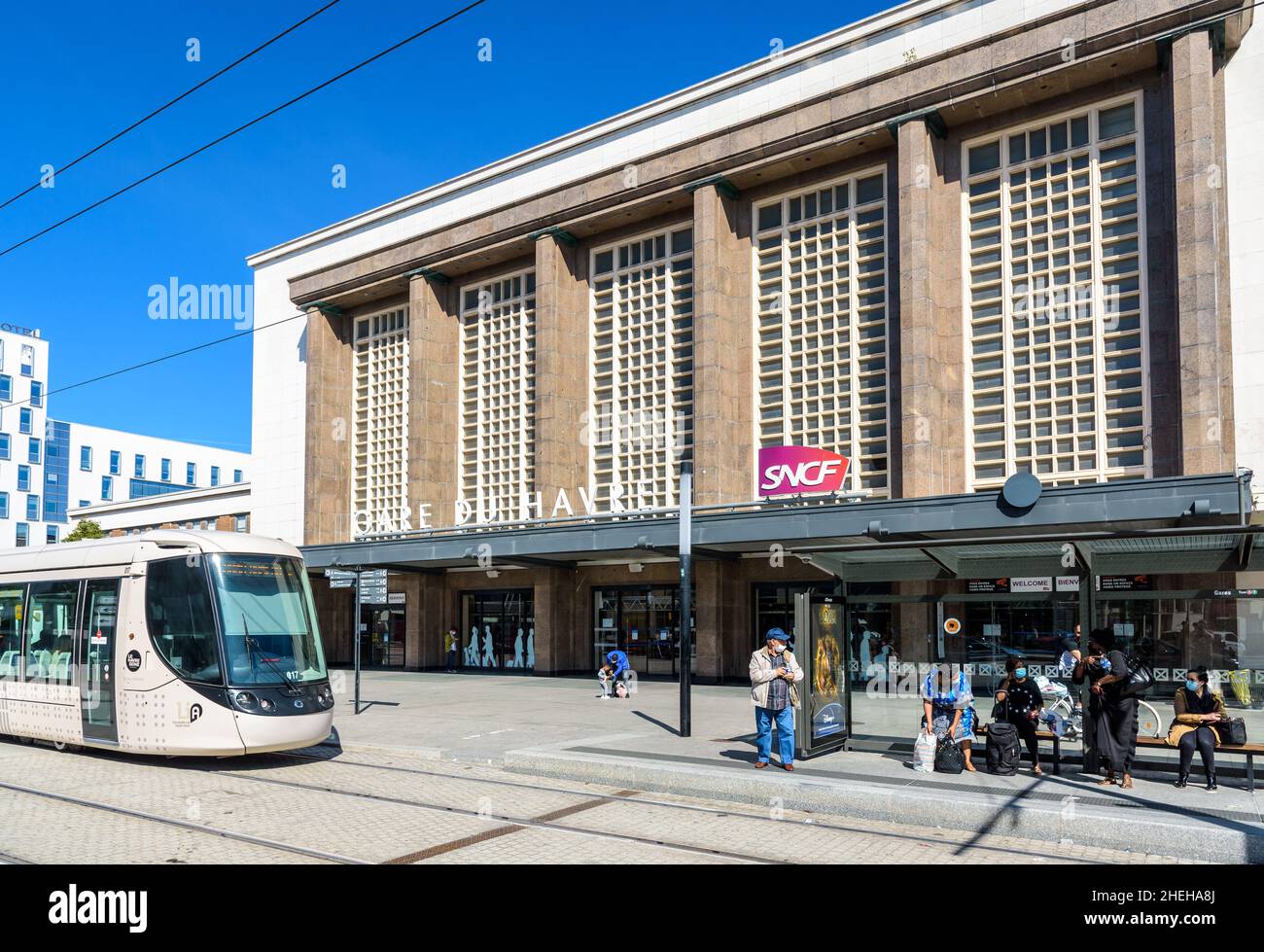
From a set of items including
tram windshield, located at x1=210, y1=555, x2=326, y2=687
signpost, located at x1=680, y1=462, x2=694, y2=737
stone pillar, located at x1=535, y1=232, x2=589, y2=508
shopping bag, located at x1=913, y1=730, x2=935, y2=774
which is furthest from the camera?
stone pillar, located at x1=535, y1=232, x2=589, y2=508

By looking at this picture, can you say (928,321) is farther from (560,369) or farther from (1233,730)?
(1233,730)

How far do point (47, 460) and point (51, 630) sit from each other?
292 ft

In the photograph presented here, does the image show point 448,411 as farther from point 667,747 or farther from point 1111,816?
point 1111,816

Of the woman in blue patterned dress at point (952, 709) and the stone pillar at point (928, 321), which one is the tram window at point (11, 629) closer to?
the woman in blue patterned dress at point (952, 709)

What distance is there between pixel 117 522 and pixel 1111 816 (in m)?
63.3

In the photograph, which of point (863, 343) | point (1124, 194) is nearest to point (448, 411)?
point (863, 343)

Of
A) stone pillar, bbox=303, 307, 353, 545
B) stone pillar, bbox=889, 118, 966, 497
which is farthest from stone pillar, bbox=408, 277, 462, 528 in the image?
stone pillar, bbox=889, 118, 966, 497

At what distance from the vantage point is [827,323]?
27422 mm

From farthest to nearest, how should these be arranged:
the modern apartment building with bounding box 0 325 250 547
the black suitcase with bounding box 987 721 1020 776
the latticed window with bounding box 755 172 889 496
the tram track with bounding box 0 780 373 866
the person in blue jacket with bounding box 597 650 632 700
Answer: the modern apartment building with bounding box 0 325 250 547, the latticed window with bounding box 755 172 889 496, the person in blue jacket with bounding box 597 650 632 700, the black suitcase with bounding box 987 721 1020 776, the tram track with bounding box 0 780 373 866

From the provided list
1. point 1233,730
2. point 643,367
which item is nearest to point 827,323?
point 643,367

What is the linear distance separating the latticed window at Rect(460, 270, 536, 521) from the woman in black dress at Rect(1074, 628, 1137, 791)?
23483mm

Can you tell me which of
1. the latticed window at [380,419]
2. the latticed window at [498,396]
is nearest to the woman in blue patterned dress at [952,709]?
the latticed window at [498,396]

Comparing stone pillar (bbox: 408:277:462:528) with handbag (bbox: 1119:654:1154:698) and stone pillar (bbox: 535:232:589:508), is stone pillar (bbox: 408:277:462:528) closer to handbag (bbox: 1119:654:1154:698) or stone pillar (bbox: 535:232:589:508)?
stone pillar (bbox: 535:232:589:508)

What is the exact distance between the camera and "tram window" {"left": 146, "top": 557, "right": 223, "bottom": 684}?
43.2 feet
